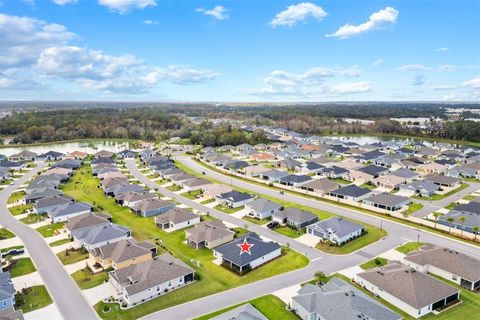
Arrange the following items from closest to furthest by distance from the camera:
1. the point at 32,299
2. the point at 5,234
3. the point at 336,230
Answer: the point at 32,299 → the point at 336,230 → the point at 5,234

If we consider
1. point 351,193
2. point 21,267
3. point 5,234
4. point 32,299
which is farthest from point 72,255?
point 351,193

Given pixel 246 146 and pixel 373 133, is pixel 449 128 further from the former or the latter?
pixel 246 146

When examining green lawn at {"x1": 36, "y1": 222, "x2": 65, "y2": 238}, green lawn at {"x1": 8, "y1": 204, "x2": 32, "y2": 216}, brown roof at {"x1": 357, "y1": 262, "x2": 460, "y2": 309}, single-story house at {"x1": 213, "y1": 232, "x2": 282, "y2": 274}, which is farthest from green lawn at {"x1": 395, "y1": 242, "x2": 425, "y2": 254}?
green lawn at {"x1": 8, "y1": 204, "x2": 32, "y2": 216}

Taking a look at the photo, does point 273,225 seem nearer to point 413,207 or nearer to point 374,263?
point 374,263

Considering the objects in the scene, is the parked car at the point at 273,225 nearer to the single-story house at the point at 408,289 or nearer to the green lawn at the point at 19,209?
the single-story house at the point at 408,289

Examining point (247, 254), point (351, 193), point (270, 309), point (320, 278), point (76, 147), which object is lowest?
point (270, 309)

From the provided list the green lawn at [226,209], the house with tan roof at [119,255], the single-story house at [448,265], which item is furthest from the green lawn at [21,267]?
the single-story house at [448,265]

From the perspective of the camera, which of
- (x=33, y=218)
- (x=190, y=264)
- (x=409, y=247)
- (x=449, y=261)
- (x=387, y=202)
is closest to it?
(x=449, y=261)
